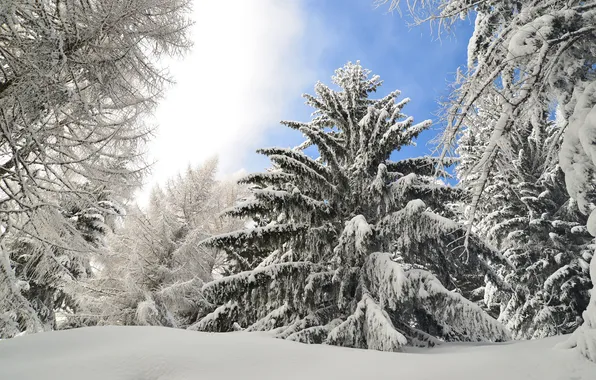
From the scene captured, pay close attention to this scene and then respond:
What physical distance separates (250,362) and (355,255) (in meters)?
4.33

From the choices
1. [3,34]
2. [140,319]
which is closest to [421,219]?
[3,34]

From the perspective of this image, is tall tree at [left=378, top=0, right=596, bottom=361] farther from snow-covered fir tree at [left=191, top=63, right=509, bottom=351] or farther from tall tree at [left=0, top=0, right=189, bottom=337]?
tall tree at [left=0, top=0, right=189, bottom=337]

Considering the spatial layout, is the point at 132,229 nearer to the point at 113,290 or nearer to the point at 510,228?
the point at 113,290

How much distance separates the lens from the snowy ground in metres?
2.52

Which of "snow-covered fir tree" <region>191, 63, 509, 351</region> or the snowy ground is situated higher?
"snow-covered fir tree" <region>191, 63, 509, 351</region>

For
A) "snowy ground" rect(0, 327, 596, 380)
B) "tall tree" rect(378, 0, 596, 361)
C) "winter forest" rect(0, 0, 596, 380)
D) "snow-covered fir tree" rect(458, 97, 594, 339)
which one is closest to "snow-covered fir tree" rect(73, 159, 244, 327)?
"winter forest" rect(0, 0, 596, 380)

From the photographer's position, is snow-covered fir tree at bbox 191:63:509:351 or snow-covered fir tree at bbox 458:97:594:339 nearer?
snow-covered fir tree at bbox 191:63:509:351

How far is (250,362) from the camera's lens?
113 inches

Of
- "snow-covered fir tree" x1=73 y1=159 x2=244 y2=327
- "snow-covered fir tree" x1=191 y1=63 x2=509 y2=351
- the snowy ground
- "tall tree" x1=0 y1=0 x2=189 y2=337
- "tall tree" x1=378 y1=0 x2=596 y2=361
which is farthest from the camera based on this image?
"snow-covered fir tree" x1=73 y1=159 x2=244 y2=327

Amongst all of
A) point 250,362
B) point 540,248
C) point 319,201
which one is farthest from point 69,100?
point 540,248

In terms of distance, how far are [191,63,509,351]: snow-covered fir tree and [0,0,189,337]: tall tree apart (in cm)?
237

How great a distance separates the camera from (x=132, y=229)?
11.4 m

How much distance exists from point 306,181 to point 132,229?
6792 millimetres

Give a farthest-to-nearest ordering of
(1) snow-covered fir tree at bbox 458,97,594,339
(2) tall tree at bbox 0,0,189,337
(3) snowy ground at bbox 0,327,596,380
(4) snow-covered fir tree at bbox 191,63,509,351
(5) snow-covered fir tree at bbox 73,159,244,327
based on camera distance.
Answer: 1. (1) snow-covered fir tree at bbox 458,97,594,339
2. (5) snow-covered fir tree at bbox 73,159,244,327
3. (4) snow-covered fir tree at bbox 191,63,509,351
4. (2) tall tree at bbox 0,0,189,337
5. (3) snowy ground at bbox 0,327,596,380
